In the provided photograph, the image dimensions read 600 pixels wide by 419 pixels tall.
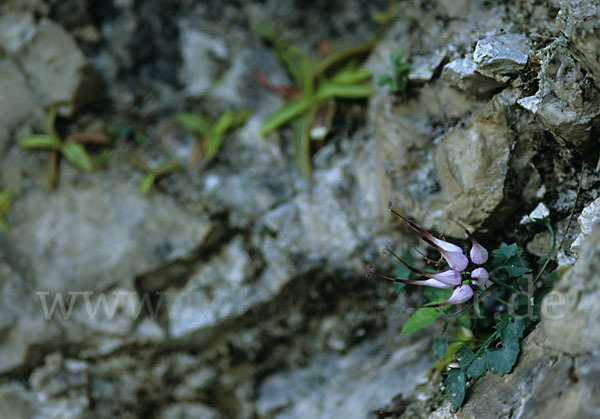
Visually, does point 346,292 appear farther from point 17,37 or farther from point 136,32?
point 17,37

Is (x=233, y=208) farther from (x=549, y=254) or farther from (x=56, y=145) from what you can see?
(x=549, y=254)

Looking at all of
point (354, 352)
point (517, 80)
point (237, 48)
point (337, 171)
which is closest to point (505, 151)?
point (517, 80)

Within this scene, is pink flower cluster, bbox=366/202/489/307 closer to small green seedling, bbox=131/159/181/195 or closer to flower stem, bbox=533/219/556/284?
flower stem, bbox=533/219/556/284

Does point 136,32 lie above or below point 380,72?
above

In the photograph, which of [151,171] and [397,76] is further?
[151,171]

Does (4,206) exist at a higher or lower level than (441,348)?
higher

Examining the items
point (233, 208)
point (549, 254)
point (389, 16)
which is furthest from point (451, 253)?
point (389, 16)

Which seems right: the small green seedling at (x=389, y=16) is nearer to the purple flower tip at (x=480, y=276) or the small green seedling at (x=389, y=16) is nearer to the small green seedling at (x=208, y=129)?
the small green seedling at (x=208, y=129)

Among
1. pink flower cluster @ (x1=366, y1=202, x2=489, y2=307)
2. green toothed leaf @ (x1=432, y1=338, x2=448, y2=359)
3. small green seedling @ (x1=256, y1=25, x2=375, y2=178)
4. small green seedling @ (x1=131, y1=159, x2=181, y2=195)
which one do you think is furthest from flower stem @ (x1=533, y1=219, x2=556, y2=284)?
small green seedling @ (x1=131, y1=159, x2=181, y2=195)
